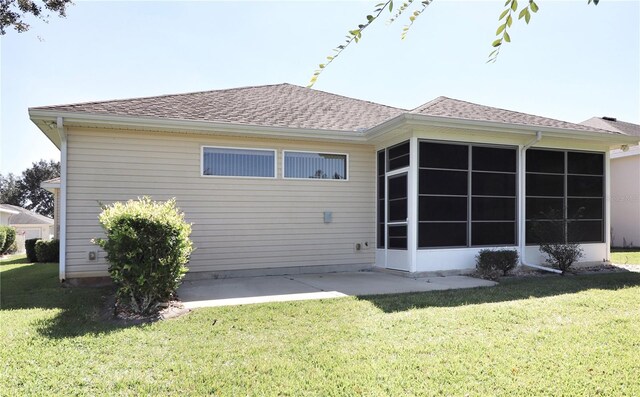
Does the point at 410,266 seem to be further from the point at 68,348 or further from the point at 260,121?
the point at 68,348

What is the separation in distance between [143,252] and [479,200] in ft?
23.7

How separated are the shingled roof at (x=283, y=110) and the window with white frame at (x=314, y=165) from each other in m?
0.72

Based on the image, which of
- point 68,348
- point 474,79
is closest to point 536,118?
point 474,79

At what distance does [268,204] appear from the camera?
990 centimetres

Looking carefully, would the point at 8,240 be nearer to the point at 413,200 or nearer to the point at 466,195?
the point at 413,200

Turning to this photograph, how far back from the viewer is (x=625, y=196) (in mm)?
17797

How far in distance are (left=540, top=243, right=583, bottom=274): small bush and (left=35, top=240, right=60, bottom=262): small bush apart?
14682 millimetres

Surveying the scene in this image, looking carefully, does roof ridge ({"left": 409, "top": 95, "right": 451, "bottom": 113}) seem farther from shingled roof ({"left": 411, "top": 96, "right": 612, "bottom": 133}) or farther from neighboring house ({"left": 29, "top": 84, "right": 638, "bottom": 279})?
neighboring house ({"left": 29, "top": 84, "right": 638, "bottom": 279})

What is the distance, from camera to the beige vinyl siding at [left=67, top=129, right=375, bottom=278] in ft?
28.4

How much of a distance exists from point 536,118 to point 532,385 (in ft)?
30.7

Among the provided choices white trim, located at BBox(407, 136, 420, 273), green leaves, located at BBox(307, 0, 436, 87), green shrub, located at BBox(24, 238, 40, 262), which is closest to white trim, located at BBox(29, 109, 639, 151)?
white trim, located at BBox(407, 136, 420, 273)

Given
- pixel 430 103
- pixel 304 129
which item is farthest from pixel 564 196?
pixel 304 129

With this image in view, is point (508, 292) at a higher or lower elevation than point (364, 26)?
lower

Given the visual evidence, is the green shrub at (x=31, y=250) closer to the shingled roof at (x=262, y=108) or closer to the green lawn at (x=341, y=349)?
the shingled roof at (x=262, y=108)
